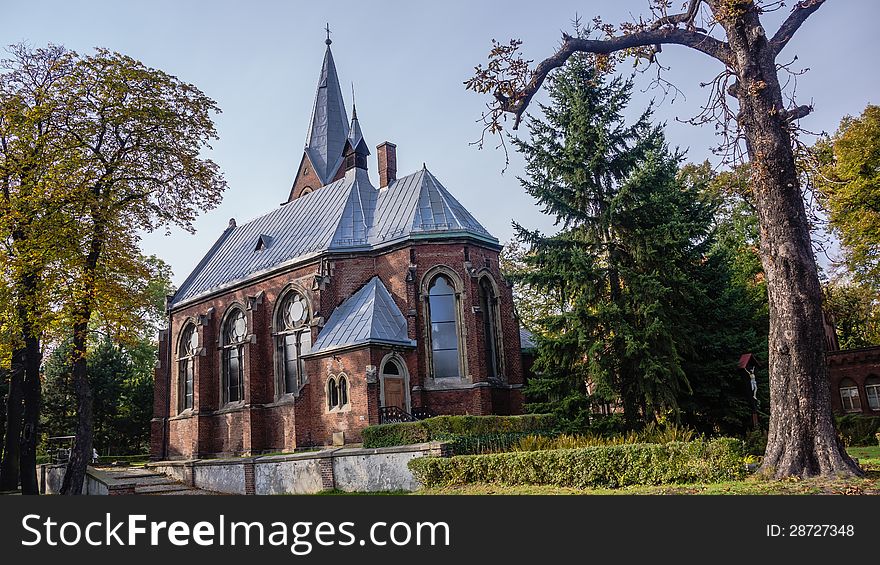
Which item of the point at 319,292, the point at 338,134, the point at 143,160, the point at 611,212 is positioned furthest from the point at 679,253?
the point at 338,134

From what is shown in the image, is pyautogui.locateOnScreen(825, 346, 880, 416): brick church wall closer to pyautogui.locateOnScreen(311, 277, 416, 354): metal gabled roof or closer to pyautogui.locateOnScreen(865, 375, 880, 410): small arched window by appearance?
pyautogui.locateOnScreen(865, 375, 880, 410): small arched window

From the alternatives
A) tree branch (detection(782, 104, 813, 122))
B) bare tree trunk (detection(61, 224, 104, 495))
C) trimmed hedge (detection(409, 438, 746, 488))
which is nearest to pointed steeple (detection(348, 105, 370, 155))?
bare tree trunk (detection(61, 224, 104, 495))

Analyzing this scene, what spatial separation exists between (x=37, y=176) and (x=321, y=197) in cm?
1365

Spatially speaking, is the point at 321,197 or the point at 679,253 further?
the point at 321,197

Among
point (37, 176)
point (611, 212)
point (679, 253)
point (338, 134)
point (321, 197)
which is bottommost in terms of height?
point (679, 253)

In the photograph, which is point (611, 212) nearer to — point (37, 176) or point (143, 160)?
point (143, 160)

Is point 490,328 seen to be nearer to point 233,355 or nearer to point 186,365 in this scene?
point 233,355

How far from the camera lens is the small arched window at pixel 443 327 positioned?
24.4 metres

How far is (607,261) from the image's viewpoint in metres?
20.3

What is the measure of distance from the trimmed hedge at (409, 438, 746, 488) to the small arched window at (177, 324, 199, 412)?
19201 millimetres

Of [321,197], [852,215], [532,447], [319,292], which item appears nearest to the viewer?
[532,447]

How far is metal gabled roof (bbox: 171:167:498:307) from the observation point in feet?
85.4

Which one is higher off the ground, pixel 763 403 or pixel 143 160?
pixel 143 160

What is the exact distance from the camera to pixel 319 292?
25.4 metres
